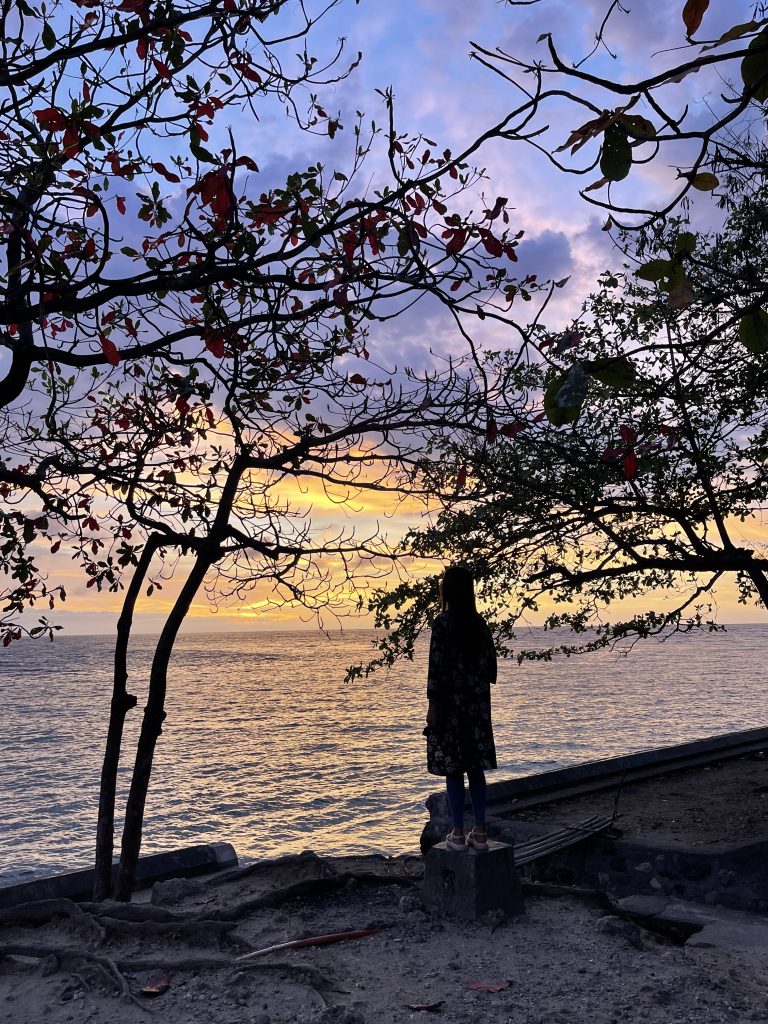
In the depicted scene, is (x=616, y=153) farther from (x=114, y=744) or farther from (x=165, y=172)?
(x=114, y=744)

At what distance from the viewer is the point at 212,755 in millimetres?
34906

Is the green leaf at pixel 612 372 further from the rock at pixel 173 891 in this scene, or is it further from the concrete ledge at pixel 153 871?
the concrete ledge at pixel 153 871

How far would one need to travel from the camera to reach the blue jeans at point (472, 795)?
7938 mm

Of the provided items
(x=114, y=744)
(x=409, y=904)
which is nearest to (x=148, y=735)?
(x=114, y=744)

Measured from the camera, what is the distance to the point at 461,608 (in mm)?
8094

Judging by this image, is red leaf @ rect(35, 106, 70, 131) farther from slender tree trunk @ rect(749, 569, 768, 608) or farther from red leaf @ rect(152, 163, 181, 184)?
slender tree trunk @ rect(749, 569, 768, 608)

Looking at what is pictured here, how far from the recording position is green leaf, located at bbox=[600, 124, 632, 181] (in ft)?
9.16

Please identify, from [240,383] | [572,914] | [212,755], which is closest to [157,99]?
[240,383]

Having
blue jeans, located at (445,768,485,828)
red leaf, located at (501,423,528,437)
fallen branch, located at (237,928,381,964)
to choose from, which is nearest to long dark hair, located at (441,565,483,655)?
blue jeans, located at (445,768,485,828)

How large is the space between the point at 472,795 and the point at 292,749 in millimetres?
29269

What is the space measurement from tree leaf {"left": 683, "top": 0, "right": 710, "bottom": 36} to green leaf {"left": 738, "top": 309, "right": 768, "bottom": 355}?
0.90 metres

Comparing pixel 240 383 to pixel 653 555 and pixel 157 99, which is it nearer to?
pixel 157 99

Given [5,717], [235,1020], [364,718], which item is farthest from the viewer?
→ [5,717]

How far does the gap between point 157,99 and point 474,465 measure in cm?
624
